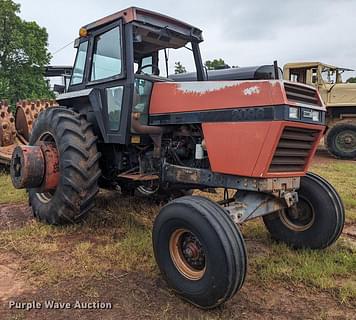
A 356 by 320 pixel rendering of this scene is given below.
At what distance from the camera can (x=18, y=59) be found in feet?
77.3

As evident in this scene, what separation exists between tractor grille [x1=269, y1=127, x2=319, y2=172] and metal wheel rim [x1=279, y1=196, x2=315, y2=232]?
57 cm

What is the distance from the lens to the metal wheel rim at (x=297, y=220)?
3736 mm

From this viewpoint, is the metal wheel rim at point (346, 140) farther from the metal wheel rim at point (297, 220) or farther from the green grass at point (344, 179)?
the metal wheel rim at point (297, 220)

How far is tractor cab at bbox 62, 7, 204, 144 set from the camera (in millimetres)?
3943

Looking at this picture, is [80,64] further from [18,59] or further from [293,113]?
[18,59]

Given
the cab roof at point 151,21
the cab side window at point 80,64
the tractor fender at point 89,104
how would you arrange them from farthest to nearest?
the cab side window at point 80,64
the tractor fender at point 89,104
the cab roof at point 151,21

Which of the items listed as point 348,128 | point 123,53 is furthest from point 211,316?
point 348,128

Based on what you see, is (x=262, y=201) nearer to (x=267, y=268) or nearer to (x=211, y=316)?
(x=267, y=268)

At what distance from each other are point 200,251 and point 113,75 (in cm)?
219

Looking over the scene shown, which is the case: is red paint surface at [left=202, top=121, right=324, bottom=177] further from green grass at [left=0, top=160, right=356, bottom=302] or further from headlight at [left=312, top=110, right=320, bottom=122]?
green grass at [left=0, top=160, right=356, bottom=302]

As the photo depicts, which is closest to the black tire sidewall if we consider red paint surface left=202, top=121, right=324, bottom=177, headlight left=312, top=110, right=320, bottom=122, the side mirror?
red paint surface left=202, top=121, right=324, bottom=177

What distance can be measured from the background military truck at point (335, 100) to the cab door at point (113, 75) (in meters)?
8.75

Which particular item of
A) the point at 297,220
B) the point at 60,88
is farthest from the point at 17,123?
the point at 297,220

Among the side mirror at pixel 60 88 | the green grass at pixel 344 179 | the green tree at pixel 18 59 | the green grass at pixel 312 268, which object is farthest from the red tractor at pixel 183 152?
the green tree at pixel 18 59
